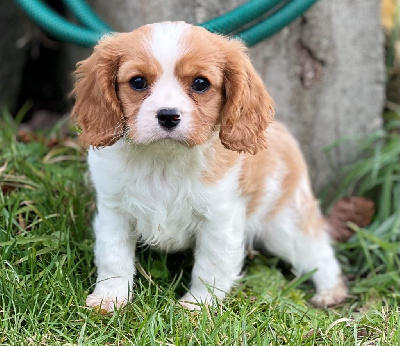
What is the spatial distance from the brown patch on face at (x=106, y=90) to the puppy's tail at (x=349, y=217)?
2442 millimetres

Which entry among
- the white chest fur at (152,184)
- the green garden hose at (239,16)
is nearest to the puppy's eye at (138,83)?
the white chest fur at (152,184)

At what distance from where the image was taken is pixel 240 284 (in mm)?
4219

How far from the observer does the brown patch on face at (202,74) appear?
10.4ft

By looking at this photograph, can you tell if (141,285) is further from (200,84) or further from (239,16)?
(239,16)

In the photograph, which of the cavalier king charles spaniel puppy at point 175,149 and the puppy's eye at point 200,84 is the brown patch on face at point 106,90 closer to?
the cavalier king charles spaniel puppy at point 175,149

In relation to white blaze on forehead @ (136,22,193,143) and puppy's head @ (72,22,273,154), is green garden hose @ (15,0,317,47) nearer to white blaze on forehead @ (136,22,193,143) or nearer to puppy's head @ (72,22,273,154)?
puppy's head @ (72,22,273,154)

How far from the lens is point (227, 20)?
14.3 ft

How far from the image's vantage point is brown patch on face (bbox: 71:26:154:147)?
3.27 metres

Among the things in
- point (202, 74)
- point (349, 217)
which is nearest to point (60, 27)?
point (202, 74)

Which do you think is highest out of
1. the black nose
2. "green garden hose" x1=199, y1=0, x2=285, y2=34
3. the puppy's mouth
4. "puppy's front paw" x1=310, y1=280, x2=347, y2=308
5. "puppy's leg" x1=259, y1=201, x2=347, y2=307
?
"green garden hose" x1=199, y1=0, x2=285, y2=34

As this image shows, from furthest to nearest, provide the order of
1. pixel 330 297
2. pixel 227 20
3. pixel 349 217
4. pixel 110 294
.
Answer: pixel 349 217 → pixel 330 297 → pixel 227 20 → pixel 110 294

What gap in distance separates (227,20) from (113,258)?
5.76ft

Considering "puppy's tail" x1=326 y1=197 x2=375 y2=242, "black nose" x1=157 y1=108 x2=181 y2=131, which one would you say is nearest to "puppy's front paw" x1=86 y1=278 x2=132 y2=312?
"black nose" x1=157 y1=108 x2=181 y2=131

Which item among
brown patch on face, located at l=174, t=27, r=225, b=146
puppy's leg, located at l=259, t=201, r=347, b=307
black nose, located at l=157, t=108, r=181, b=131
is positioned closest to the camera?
black nose, located at l=157, t=108, r=181, b=131
